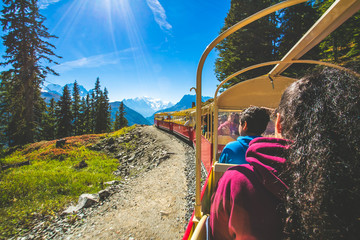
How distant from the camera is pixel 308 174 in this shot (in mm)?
665

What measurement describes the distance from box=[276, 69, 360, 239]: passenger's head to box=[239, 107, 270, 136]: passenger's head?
153 cm

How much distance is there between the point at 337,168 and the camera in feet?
1.98

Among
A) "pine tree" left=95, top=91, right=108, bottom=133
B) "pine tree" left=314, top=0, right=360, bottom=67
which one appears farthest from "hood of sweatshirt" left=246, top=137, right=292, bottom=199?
"pine tree" left=95, top=91, right=108, bottom=133

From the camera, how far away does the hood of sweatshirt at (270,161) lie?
0.78 meters

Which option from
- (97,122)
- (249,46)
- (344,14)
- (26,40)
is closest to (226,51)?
(249,46)

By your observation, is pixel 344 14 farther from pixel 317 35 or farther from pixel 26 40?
pixel 26 40

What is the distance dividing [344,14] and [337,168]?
1.53 m

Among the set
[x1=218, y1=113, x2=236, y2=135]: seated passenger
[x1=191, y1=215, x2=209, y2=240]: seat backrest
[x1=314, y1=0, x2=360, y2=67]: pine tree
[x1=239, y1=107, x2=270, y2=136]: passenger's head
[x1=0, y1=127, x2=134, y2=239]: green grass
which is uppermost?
[x1=314, y1=0, x2=360, y2=67]: pine tree

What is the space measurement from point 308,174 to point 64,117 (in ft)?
142

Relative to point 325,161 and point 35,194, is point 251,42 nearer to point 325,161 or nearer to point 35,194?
point 325,161

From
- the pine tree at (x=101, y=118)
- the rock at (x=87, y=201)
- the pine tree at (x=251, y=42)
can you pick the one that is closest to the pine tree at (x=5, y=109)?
the pine tree at (x=101, y=118)

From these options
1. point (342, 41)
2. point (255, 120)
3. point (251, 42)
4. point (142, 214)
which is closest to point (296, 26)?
point (251, 42)

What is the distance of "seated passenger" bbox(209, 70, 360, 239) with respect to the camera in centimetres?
59

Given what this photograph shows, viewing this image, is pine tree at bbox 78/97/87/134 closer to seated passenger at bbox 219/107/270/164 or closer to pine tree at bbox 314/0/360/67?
seated passenger at bbox 219/107/270/164
